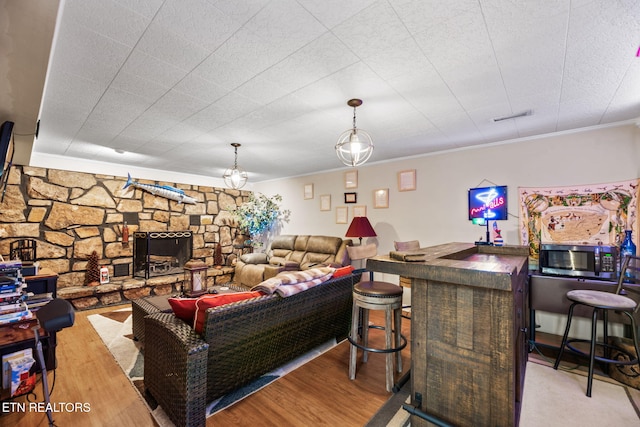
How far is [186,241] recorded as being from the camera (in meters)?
5.67

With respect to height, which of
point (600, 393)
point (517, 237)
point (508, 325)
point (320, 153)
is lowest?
point (600, 393)

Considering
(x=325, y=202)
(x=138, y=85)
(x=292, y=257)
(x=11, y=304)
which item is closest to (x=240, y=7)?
(x=138, y=85)

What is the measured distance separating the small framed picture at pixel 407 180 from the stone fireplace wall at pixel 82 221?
13.0 feet

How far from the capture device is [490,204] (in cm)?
358

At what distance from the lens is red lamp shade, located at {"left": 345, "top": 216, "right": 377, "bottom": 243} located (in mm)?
4434

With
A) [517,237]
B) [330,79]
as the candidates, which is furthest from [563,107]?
[330,79]

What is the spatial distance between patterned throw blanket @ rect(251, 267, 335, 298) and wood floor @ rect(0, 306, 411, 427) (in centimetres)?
73

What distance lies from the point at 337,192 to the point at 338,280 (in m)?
2.89

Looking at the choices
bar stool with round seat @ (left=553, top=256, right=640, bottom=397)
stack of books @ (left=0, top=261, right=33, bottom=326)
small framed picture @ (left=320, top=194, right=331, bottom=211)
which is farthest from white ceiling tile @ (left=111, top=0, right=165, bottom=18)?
small framed picture @ (left=320, top=194, right=331, bottom=211)

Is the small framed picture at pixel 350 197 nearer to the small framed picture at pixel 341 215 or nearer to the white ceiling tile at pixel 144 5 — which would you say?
the small framed picture at pixel 341 215

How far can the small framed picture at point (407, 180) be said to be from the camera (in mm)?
4383

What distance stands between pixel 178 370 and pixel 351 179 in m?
4.17

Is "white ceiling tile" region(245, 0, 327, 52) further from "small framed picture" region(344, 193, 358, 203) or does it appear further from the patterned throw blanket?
"small framed picture" region(344, 193, 358, 203)

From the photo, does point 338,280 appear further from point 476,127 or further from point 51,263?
point 51,263
